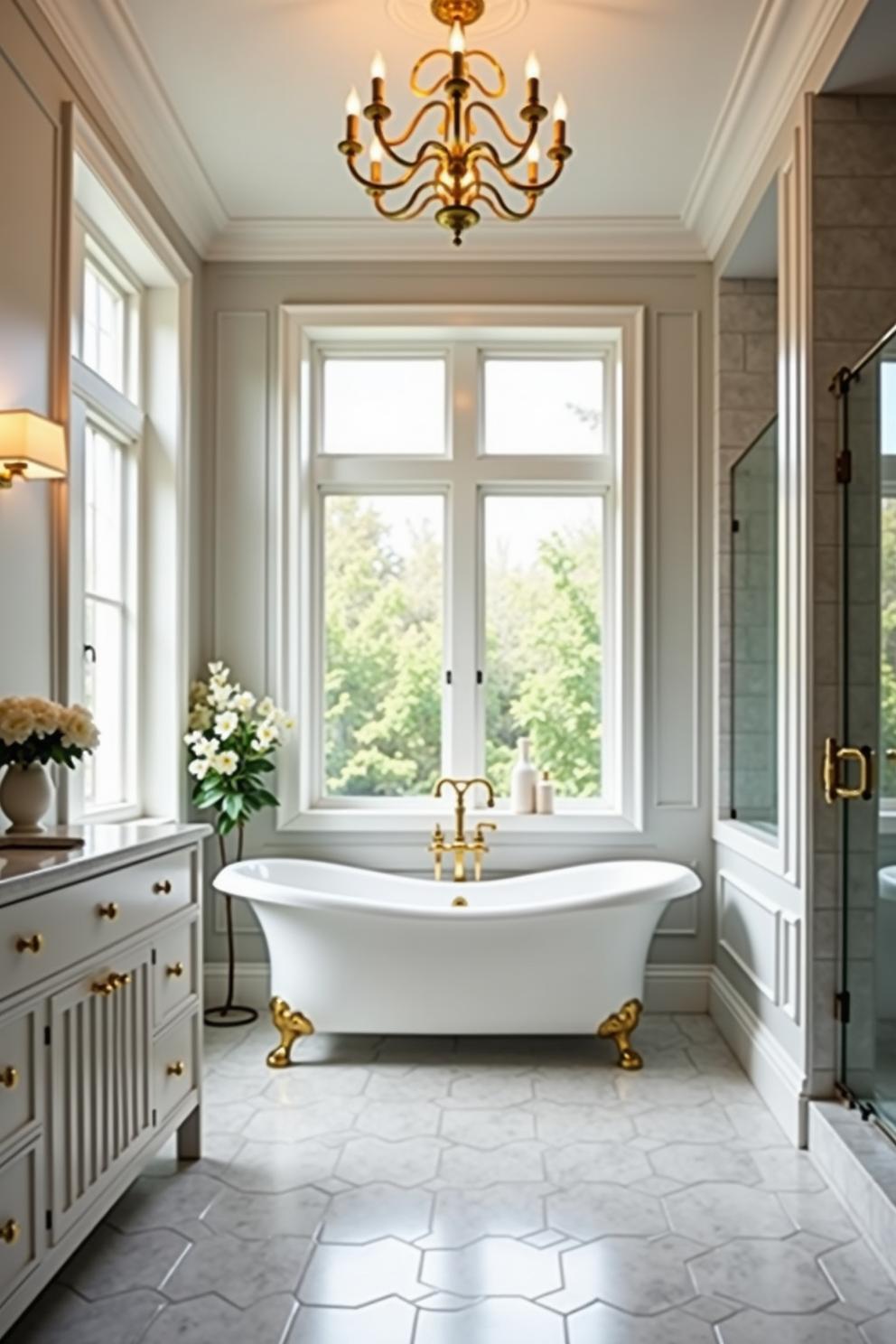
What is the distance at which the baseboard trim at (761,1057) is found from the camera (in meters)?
2.96

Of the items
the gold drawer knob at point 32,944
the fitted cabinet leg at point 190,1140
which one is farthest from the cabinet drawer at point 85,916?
the fitted cabinet leg at point 190,1140

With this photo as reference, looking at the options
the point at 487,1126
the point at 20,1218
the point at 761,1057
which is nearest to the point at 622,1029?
the point at 761,1057

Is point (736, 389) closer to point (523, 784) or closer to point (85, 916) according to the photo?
point (523, 784)

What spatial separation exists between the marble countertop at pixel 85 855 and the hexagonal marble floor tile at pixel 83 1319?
0.83 m

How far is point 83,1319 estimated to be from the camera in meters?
2.07

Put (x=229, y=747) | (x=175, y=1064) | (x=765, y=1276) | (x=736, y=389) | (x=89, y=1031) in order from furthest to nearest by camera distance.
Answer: (x=736, y=389)
(x=229, y=747)
(x=175, y=1064)
(x=765, y=1276)
(x=89, y=1031)

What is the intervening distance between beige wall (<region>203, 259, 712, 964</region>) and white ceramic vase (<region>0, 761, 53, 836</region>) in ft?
6.18

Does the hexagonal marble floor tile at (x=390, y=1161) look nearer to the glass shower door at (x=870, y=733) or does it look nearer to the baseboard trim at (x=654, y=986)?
the glass shower door at (x=870, y=733)

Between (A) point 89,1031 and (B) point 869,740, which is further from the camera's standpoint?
(B) point 869,740

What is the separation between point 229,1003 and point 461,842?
1.08 metres

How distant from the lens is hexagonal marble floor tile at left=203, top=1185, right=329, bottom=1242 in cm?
243

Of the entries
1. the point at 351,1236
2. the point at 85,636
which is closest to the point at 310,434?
the point at 85,636

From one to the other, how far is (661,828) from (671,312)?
80.8 inches

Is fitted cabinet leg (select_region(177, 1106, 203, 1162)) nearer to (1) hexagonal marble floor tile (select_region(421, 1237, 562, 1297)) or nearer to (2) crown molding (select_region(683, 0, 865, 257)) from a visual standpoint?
(1) hexagonal marble floor tile (select_region(421, 1237, 562, 1297))
